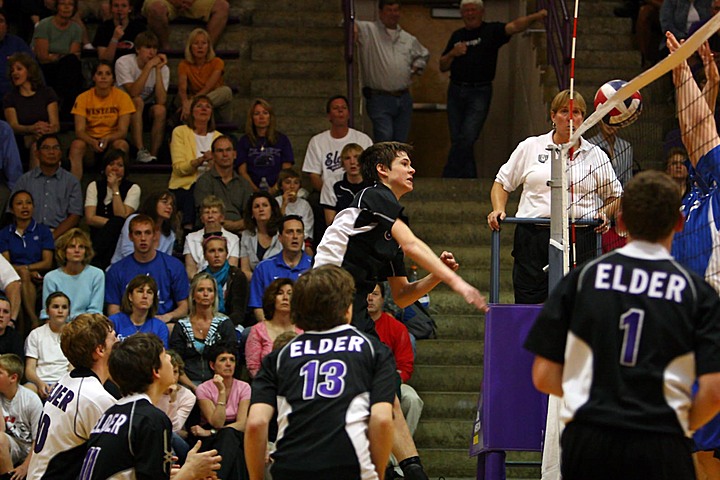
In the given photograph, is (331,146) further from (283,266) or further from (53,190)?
(53,190)

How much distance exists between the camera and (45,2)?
14.6m

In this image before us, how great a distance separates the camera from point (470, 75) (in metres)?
13.8

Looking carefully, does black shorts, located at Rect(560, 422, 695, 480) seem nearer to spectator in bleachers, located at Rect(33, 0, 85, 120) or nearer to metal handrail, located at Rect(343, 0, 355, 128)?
metal handrail, located at Rect(343, 0, 355, 128)

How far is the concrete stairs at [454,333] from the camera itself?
401 inches

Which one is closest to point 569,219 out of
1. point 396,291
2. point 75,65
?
point 396,291

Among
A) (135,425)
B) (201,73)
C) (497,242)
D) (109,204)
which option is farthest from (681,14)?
(135,425)

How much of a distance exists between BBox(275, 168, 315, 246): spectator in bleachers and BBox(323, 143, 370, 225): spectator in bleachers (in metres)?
0.21

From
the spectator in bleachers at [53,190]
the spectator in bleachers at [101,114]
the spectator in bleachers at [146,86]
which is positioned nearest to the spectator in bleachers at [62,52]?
the spectator in bleachers at [146,86]

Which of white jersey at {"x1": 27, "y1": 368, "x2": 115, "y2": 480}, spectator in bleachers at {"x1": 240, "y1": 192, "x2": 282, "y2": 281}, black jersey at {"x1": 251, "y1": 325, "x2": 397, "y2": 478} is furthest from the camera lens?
spectator in bleachers at {"x1": 240, "y1": 192, "x2": 282, "y2": 281}

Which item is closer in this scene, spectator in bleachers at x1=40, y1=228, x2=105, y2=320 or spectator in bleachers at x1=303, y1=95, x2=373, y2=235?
spectator in bleachers at x1=40, y1=228, x2=105, y2=320

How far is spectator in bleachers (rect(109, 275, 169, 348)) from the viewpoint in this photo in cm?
1003

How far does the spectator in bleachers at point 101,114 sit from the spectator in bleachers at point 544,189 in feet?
18.8

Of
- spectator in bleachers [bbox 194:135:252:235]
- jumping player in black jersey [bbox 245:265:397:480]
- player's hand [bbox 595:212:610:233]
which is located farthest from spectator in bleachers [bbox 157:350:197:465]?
jumping player in black jersey [bbox 245:265:397:480]

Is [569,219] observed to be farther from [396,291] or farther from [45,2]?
[45,2]
